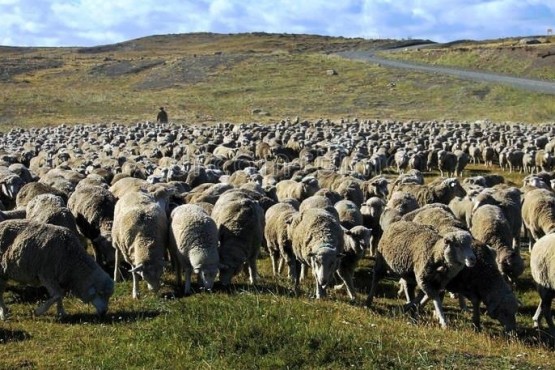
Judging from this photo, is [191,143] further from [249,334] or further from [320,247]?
[249,334]

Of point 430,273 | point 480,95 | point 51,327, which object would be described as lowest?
point 51,327

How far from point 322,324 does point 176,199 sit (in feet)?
25.8

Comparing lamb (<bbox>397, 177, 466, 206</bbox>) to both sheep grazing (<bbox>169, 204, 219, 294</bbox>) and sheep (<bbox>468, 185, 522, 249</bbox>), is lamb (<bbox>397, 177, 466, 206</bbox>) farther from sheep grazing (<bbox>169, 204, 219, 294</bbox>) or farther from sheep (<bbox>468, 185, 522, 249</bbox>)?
sheep grazing (<bbox>169, 204, 219, 294</bbox>)

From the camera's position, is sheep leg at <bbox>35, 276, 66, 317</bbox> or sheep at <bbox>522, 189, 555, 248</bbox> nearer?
sheep leg at <bbox>35, 276, 66, 317</bbox>

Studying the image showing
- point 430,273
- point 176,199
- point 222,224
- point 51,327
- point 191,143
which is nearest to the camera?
point 51,327

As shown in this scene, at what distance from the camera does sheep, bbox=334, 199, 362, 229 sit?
15.7 metres

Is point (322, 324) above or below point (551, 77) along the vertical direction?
below

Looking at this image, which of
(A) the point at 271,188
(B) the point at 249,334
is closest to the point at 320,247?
(B) the point at 249,334

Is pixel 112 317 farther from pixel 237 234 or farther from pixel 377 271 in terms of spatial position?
pixel 377 271

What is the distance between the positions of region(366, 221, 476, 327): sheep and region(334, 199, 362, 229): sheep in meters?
2.75

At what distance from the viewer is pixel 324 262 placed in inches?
486

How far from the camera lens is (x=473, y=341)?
33.3 ft

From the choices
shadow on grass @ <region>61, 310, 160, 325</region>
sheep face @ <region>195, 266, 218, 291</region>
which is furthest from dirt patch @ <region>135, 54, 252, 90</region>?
shadow on grass @ <region>61, 310, 160, 325</region>

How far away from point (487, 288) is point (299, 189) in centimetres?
929
